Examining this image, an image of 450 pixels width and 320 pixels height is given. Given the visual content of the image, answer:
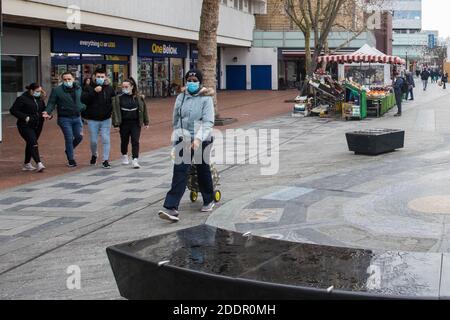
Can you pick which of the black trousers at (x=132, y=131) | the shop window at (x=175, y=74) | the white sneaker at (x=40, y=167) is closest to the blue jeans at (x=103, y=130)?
the black trousers at (x=132, y=131)

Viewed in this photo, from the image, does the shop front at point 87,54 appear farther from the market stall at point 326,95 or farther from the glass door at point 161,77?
the market stall at point 326,95

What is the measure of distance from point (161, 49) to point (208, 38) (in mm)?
18411

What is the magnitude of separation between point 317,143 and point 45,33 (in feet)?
47.9

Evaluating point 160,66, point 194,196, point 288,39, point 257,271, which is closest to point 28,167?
point 194,196

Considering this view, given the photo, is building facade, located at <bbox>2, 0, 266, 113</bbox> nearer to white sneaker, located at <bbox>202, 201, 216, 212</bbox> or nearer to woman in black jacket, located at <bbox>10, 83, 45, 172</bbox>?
woman in black jacket, located at <bbox>10, 83, 45, 172</bbox>

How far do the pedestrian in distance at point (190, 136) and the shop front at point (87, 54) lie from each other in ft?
57.9

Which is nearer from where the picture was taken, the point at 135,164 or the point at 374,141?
the point at 135,164

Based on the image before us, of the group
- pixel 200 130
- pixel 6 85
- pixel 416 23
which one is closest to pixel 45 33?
pixel 6 85

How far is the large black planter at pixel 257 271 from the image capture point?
3.67 meters

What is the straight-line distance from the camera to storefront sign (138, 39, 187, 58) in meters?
35.3

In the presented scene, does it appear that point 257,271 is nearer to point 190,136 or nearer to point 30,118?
point 190,136

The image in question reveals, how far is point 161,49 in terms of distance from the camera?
37.8 m

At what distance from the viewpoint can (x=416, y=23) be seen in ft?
456
